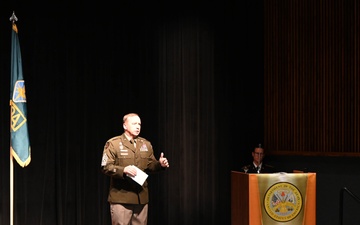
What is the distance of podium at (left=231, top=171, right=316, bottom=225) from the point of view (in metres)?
5.86

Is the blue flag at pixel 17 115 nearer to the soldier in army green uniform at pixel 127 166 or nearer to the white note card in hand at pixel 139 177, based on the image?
the soldier in army green uniform at pixel 127 166

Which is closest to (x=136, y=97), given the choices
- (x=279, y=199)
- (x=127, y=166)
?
(x=127, y=166)

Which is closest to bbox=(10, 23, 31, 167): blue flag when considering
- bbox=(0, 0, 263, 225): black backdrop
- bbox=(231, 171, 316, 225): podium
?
bbox=(0, 0, 263, 225): black backdrop

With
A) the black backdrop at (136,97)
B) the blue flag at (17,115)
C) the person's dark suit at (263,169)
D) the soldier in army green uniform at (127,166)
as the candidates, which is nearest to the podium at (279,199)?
the soldier in army green uniform at (127,166)

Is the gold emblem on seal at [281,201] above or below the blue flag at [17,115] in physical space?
below

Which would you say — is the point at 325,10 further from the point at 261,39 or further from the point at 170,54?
the point at 170,54

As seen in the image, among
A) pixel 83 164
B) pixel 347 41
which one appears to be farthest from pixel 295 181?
pixel 83 164

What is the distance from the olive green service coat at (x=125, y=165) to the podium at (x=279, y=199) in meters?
1.03

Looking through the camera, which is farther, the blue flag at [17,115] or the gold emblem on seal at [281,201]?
the blue flag at [17,115]

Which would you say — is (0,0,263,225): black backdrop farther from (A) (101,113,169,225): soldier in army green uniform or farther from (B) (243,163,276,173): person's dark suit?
(A) (101,113,169,225): soldier in army green uniform

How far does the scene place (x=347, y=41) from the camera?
7.63 m

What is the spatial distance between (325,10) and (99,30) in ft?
9.85

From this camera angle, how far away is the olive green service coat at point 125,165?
5.98 m

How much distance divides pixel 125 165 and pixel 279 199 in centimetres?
158
